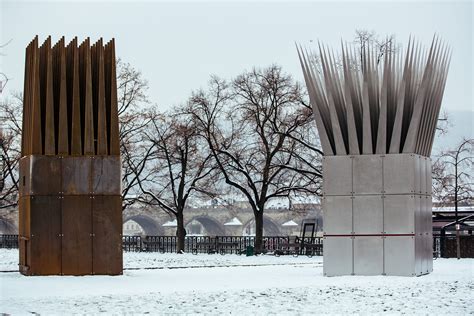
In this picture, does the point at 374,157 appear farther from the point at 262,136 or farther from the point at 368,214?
the point at 262,136

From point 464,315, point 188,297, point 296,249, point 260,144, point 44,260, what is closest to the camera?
point 464,315

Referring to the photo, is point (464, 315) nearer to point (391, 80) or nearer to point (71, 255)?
point (391, 80)

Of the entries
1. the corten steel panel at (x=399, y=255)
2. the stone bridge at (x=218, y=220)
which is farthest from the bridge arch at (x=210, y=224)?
the corten steel panel at (x=399, y=255)

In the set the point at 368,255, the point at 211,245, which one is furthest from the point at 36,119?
the point at 211,245

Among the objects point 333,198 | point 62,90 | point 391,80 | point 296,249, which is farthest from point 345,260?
point 296,249

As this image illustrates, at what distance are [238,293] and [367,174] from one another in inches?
237

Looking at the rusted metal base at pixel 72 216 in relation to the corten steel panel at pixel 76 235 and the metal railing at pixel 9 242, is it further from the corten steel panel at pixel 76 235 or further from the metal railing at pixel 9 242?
the metal railing at pixel 9 242

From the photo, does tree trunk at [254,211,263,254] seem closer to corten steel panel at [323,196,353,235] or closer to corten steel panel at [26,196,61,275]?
corten steel panel at [323,196,353,235]

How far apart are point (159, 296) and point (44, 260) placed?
5704mm

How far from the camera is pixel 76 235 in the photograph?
22.2 m

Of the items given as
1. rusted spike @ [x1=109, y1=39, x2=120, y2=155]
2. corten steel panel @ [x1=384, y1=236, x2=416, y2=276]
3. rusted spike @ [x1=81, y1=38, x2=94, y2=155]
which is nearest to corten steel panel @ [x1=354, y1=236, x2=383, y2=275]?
corten steel panel @ [x1=384, y1=236, x2=416, y2=276]

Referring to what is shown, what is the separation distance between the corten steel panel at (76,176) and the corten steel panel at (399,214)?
24.2 ft

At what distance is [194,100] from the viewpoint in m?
48.8

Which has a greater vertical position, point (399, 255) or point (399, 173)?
point (399, 173)
